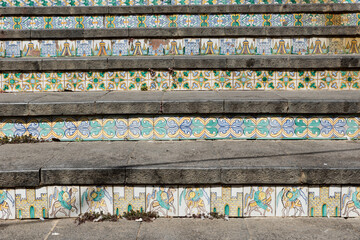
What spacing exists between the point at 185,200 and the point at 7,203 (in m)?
Answer: 1.28

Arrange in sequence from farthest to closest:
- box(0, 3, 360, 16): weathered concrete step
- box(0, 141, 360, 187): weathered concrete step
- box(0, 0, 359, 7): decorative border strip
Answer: box(0, 0, 359, 7): decorative border strip, box(0, 3, 360, 16): weathered concrete step, box(0, 141, 360, 187): weathered concrete step

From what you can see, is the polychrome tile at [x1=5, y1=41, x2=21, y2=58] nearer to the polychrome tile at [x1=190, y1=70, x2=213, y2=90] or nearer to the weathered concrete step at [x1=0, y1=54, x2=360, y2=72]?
the weathered concrete step at [x1=0, y1=54, x2=360, y2=72]

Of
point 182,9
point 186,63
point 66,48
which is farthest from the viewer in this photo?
point 182,9

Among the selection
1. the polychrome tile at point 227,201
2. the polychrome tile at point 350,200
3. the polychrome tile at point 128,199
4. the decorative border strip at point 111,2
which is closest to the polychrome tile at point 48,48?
the decorative border strip at point 111,2

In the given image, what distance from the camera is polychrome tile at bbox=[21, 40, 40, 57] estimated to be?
4508 mm

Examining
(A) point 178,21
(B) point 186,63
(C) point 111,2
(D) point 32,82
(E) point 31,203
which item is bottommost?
(E) point 31,203

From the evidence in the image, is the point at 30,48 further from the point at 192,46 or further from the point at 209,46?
the point at 209,46

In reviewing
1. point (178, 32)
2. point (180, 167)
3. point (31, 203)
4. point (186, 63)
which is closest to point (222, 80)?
point (186, 63)

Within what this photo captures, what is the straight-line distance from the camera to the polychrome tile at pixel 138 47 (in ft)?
14.9

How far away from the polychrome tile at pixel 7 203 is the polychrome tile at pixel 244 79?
264cm

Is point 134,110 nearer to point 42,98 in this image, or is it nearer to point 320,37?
point 42,98

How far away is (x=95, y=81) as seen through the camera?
13.1ft

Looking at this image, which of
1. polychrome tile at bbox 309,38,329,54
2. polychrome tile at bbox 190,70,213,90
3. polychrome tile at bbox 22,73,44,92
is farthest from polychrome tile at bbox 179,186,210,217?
polychrome tile at bbox 309,38,329,54

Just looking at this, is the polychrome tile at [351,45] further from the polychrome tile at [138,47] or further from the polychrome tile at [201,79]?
the polychrome tile at [138,47]
